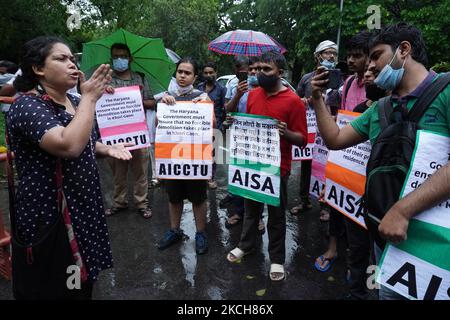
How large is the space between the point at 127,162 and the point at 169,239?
1.39m

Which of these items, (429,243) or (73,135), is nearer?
(429,243)

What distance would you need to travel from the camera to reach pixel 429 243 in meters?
1.57

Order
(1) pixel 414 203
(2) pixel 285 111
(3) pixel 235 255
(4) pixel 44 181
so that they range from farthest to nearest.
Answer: (3) pixel 235 255, (2) pixel 285 111, (4) pixel 44 181, (1) pixel 414 203

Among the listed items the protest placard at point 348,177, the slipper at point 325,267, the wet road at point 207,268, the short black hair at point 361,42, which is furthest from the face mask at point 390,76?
the slipper at point 325,267

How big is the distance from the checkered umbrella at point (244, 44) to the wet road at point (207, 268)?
10.6ft

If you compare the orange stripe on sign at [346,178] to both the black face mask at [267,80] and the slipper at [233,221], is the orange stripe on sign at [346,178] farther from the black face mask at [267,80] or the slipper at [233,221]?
the slipper at [233,221]

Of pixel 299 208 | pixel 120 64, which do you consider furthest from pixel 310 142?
pixel 120 64

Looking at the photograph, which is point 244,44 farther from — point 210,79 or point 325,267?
point 325,267

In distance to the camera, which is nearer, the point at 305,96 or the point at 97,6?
the point at 305,96
